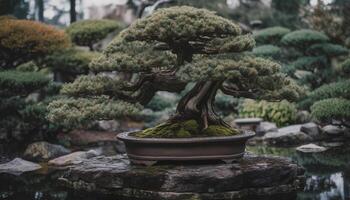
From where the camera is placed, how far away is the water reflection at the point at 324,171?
579 centimetres

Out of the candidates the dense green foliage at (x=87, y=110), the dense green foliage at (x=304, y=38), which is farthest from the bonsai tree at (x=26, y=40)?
the dense green foliage at (x=304, y=38)

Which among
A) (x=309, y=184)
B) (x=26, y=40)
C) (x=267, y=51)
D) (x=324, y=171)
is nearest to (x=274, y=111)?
(x=267, y=51)

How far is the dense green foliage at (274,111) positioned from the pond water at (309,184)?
4.05m

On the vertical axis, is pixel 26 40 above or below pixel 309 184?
above

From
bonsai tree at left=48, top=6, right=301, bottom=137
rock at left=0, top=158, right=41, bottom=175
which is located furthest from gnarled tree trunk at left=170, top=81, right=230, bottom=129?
rock at left=0, top=158, right=41, bottom=175

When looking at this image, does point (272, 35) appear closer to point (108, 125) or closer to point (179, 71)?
point (108, 125)

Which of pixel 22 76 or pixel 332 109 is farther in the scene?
pixel 332 109

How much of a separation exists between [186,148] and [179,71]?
96 centimetres

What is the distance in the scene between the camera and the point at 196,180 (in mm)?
5391

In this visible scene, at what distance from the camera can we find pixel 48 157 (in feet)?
30.6

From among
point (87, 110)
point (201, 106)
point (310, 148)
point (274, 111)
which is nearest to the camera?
point (87, 110)

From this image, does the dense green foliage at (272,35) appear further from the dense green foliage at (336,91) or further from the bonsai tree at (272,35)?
the dense green foliage at (336,91)

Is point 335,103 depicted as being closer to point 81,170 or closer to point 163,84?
point 163,84

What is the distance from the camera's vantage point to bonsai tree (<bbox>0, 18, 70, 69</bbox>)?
9977 millimetres
